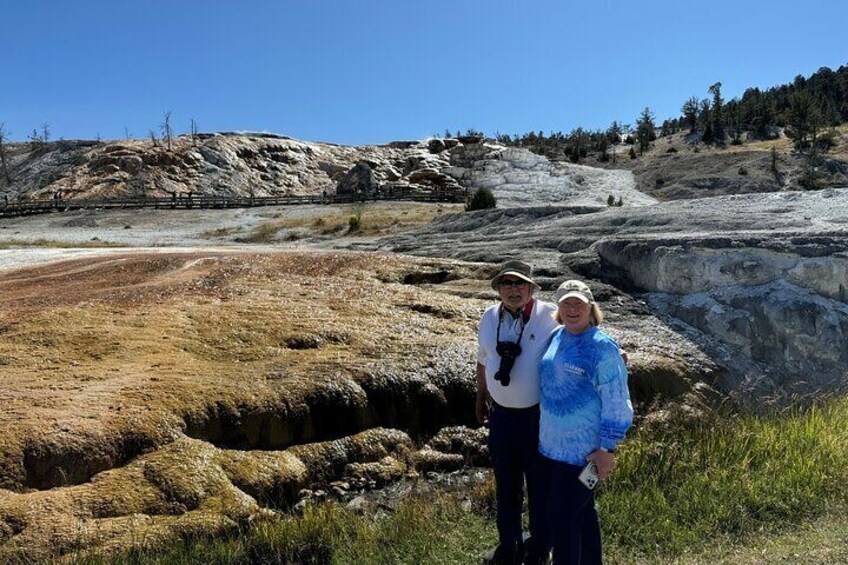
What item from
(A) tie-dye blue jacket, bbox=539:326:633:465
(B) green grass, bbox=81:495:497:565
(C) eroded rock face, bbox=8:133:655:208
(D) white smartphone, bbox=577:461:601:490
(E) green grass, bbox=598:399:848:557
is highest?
(C) eroded rock face, bbox=8:133:655:208

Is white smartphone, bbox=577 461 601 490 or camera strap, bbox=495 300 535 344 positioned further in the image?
camera strap, bbox=495 300 535 344

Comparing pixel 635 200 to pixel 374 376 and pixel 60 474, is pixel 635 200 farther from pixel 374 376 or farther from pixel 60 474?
pixel 60 474

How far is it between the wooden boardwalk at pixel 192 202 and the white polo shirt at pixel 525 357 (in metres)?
49.8

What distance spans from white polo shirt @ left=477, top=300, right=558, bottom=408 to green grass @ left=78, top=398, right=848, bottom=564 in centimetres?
135

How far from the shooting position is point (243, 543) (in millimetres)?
5051

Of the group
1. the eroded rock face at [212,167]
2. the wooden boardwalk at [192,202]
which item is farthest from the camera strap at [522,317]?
the eroded rock face at [212,167]

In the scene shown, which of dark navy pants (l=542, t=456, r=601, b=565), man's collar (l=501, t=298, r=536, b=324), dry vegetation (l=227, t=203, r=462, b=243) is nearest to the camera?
dark navy pants (l=542, t=456, r=601, b=565)

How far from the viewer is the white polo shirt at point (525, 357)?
13.9ft

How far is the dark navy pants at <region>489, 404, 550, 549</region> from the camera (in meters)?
4.31

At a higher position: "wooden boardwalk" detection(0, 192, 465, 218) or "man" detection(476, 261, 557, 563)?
"wooden boardwalk" detection(0, 192, 465, 218)

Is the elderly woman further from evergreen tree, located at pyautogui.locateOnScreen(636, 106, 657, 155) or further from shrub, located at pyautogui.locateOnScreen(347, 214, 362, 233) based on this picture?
evergreen tree, located at pyautogui.locateOnScreen(636, 106, 657, 155)

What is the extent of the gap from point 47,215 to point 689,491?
1981 inches

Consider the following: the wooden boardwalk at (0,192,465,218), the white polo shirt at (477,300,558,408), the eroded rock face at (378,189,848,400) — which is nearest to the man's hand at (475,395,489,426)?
the white polo shirt at (477,300,558,408)

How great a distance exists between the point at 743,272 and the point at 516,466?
7532 mm
